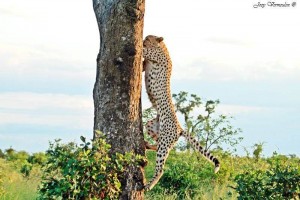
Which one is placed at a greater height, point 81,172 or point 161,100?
point 161,100

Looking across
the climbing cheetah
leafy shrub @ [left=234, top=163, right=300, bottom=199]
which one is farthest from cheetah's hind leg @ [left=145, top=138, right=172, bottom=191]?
leafy shrub @ [left=234, top=163, right=300, bottom=199]

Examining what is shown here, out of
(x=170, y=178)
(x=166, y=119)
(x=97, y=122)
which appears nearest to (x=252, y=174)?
(x=97, y=122)

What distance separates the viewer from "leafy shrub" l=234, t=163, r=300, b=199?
6.67 metres

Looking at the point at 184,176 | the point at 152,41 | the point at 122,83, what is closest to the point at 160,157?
the point at 184,176

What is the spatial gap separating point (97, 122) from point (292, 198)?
7.25ft

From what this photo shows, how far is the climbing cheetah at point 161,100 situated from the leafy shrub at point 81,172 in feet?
11.5

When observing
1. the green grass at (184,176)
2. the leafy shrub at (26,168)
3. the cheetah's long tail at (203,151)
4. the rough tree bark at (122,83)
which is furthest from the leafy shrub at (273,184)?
the leafy shrub at (26,168)

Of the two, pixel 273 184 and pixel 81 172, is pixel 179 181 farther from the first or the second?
pixel 81 172

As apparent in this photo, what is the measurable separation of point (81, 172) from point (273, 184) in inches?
84.1

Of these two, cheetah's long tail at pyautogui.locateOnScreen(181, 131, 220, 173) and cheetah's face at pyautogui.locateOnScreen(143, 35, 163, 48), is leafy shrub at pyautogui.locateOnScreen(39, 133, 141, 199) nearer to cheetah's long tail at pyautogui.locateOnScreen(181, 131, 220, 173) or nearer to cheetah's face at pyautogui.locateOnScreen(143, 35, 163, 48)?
cheetah's long tail at pyautogui.locateOnScreen(181, 131, 220, 173)

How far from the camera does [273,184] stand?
22.2 feet

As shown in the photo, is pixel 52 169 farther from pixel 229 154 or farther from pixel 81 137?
pixel 229 154

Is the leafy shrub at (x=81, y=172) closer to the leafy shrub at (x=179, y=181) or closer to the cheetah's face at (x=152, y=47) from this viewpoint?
the cheetah's face at (x=152, y=47)

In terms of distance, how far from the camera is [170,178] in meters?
10.8
